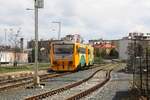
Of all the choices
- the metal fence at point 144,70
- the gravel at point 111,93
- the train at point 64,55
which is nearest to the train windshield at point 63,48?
the train at point 64,55

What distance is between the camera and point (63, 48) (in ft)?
181

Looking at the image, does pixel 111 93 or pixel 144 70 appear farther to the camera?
pixel 111 93

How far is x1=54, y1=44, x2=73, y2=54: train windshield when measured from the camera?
180ft

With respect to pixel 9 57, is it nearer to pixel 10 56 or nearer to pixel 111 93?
pixel 10 56

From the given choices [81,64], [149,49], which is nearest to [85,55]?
[81,64]

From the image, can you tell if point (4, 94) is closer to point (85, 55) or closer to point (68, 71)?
point (68, 71)

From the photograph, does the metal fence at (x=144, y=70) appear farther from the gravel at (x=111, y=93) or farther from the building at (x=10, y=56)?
the building at (x=10, y=56)

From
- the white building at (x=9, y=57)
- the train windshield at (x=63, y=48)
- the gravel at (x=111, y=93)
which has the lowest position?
the gravel at (x=111, y=93)

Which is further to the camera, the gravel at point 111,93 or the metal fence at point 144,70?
the gravel at point 111,93

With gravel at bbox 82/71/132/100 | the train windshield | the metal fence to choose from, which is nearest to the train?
the train windshield

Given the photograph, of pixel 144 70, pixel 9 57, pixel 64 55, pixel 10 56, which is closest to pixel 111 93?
pixel 144 70

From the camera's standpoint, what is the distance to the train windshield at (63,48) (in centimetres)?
5494

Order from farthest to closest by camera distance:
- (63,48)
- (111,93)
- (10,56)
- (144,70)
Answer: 1. (10,56)
2. (63,48)
3. (111,93)
4. (144,70)

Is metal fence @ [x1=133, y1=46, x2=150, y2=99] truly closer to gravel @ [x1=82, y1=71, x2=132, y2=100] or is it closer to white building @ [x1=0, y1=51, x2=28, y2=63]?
gravel @ [x1=82, y1=71, x2=132, y2=100]
